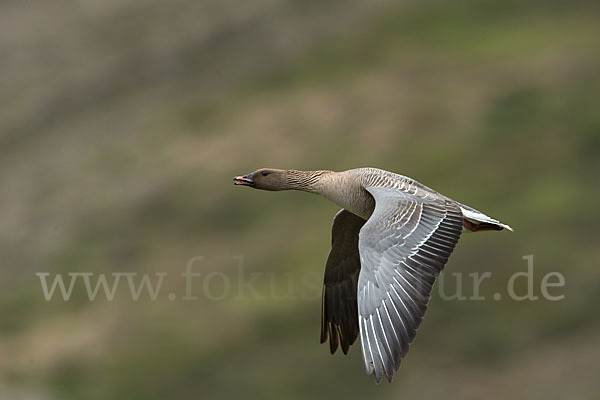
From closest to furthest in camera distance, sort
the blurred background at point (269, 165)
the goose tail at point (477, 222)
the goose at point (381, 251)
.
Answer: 1. the goose at point (381, 251)
2. the goose tail at point (477, 222)
3. the blurred background at point (269, 165)

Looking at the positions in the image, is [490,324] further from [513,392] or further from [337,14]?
[337,14]

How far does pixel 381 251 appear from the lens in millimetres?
12383

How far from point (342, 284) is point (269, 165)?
2199 centimetres

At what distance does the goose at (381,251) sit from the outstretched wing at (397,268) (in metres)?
0.01

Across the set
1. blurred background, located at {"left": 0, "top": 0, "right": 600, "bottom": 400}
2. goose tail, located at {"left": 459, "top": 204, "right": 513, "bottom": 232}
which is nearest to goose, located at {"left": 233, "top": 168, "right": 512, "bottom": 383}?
goose tail, located at {"left": 459, "top": 204, "right": 513, "bottom": 232}

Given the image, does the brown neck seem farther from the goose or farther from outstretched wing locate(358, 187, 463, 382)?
outstretched wing locate(358, 187, 463, 382)

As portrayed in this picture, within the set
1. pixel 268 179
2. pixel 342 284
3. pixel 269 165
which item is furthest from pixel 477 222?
pixel 269 165

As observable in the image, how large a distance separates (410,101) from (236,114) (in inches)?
272

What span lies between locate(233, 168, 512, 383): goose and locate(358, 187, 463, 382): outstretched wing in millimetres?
10

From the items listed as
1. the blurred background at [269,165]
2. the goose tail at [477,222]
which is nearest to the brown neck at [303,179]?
the goose tail at [477,222]

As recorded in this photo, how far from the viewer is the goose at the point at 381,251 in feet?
38.5

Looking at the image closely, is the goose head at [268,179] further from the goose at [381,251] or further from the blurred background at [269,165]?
the blurred background at [269,165]

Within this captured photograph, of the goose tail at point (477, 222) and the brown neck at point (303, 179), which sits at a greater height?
the brown neck at point (303, 179)

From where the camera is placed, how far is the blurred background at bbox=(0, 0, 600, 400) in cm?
2909
